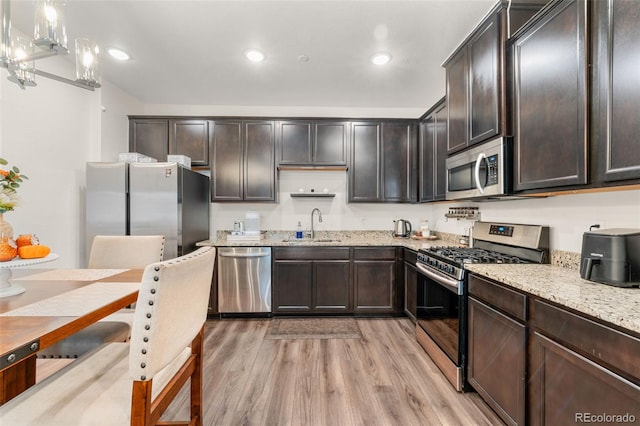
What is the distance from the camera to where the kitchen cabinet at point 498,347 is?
1.41m

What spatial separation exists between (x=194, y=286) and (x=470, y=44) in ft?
8.38

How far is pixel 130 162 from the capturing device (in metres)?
2.98

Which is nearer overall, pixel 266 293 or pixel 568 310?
pixel 568 310

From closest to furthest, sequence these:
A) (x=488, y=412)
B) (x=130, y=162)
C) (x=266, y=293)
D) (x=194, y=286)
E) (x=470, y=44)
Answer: (x=194, y=286)
(x=488, y=412)
(x=470, y=44)
(x=130, y=162)
(x=266, y=293)

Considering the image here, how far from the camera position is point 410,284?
2.97m

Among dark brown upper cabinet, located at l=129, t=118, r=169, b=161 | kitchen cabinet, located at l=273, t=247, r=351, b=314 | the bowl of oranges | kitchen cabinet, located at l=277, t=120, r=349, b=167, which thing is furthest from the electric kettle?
the bowl of oranges

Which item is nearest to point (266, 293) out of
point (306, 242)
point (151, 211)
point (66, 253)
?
point (306, 242)

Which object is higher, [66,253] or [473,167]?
[473,167]

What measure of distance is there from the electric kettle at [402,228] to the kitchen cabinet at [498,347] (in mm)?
1951


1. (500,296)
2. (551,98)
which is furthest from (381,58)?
(500,296)

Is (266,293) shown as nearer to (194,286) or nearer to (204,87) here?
(194,286)

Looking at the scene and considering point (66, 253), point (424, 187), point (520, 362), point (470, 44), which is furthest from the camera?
point (424, 187)

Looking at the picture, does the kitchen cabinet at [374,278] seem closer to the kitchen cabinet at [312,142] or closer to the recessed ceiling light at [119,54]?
the kitchen cabinet at [312,142]

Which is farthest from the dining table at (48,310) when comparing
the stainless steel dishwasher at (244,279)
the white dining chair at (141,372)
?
the stainless steel dishwasher at (244,279)
